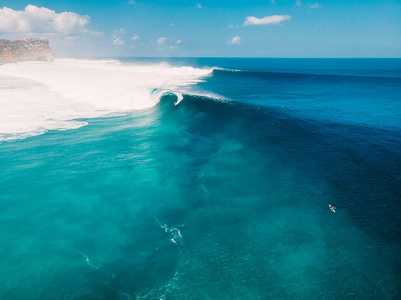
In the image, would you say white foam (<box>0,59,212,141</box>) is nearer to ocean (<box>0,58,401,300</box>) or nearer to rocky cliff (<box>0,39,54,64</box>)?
ocean (<box>0,58,401,300</box>)

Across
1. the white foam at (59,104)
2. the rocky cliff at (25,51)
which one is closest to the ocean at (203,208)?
the white foam at (59,104)

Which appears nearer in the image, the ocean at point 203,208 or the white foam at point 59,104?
the ocean at point 203,208

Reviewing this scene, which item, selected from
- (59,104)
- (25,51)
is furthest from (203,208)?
(25,51)

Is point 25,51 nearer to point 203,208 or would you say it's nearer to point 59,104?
point 59,104

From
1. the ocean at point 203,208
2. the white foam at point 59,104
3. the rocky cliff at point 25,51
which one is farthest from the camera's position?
the rocky cliff at point 25,51

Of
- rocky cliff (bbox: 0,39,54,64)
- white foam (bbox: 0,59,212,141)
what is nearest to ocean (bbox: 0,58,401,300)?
white foam (bbox: 0,59,212,141)

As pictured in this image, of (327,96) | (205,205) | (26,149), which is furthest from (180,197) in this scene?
(327,96)

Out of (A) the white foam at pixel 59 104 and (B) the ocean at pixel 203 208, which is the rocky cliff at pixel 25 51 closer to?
(A) the white foam at pixel 59 104
